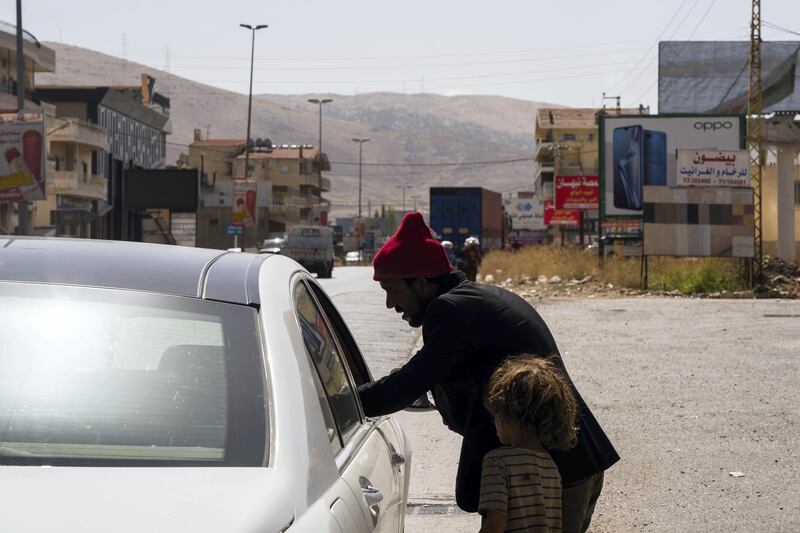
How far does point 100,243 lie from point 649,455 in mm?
6625

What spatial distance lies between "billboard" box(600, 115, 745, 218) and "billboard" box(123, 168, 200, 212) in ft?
132

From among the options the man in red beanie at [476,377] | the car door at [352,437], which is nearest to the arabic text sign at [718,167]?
the car door at [352,437]

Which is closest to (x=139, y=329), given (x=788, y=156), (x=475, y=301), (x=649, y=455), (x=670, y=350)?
(x=475, y=301)

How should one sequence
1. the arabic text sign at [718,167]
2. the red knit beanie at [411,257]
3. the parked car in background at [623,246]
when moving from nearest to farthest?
1. the red knit beanie at [411,257]
2. the arabic text sign at [718,167]
3. the parked car in background at [623,246]

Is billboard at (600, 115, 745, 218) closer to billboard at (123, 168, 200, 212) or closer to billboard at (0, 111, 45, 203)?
billboard at (0, 111, 45, 203)

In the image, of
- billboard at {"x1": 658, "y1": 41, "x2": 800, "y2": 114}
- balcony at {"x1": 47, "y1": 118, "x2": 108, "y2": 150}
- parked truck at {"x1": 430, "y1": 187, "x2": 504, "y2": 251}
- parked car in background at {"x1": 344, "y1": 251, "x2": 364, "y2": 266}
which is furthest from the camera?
parked car in background at {"x1": 344, "y1": 251, "x2": 364, "y2": 266}

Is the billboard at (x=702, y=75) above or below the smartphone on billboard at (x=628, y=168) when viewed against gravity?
above

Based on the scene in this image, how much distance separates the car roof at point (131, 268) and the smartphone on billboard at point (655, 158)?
37.5 meters

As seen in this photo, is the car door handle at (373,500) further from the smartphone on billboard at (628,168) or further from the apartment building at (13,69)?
the apartment building at (13,69)

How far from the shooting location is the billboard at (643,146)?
40.4m

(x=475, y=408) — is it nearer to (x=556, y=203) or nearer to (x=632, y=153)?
(x=632, y=153)

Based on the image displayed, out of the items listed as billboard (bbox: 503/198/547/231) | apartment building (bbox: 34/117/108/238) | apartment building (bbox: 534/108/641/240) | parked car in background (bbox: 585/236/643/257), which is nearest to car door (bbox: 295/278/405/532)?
parked car in background (bbox: 585/236/643/257)

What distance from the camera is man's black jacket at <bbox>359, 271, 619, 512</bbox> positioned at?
4.08 meters

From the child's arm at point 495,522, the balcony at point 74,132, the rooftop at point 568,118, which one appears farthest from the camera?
the rooftop at point 568,118
